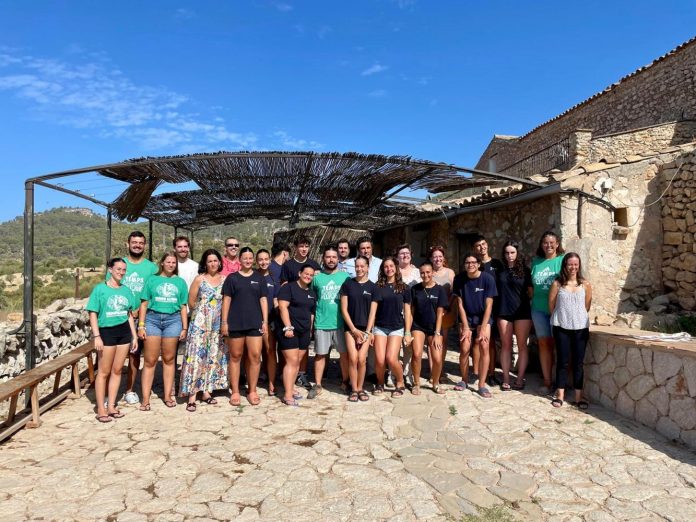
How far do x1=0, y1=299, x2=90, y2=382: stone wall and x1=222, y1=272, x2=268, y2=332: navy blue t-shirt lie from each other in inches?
113

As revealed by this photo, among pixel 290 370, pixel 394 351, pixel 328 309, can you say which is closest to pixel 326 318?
pixel 328 309

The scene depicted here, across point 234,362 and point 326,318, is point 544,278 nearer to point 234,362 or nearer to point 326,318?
point 326,318

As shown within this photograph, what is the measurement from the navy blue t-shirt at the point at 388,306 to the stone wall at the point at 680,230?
4037 mm

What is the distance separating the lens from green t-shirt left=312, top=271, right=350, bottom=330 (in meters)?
5.00

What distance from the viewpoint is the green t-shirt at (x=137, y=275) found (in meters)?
4.80

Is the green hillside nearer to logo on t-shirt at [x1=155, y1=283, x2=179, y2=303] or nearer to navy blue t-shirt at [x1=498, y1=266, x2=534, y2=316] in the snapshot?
logo on t-shirt at [x1=155, y1=283, x2=179, y2=303]

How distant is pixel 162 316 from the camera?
459cm

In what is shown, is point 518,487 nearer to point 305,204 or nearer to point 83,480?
point 83,480

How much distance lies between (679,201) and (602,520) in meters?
5.07

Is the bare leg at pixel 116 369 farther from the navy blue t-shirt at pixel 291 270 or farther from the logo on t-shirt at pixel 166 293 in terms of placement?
the navy blue t-shirt at pixel 291 270

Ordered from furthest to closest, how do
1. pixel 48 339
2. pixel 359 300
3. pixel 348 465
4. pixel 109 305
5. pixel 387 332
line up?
pixel 48 339, pixel 387 332, pixel 359 300, pixel 109 305, pixel 348 465

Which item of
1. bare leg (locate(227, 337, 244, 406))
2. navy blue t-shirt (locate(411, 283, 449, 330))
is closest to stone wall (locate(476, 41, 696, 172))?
navy blue t-shirt (locate(411, 283, 449, 330))

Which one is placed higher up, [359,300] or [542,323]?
[359,300]

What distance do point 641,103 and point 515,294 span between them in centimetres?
1197
